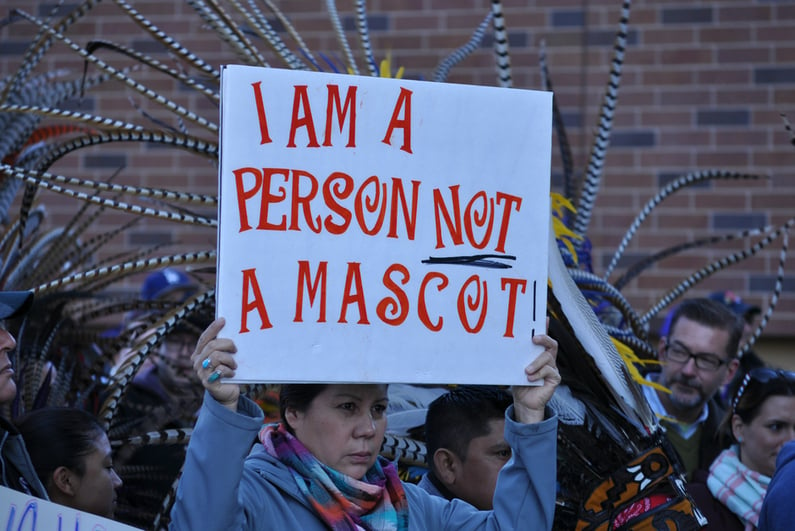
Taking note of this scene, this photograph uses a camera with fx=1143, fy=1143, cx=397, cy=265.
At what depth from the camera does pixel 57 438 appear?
273 cm

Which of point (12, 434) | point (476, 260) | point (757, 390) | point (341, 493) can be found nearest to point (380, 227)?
point (476, 260)

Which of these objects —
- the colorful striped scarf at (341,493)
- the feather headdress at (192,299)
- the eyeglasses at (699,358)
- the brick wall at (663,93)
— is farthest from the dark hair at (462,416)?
the brick wall at (663,93)

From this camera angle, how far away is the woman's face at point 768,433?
10.9 feet

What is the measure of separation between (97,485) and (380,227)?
42.1 inches

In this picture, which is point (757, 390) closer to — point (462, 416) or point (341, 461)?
point (462, 416)

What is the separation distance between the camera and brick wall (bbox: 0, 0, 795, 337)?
16.6 ft

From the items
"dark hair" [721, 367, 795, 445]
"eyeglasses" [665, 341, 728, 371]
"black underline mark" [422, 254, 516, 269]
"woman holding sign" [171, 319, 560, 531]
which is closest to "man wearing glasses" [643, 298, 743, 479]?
"eyeglasses" [665, 341, 728, 371]

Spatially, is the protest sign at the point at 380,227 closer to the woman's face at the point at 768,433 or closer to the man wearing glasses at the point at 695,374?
the woman's face at the point at 768,433

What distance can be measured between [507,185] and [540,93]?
7.9 inches

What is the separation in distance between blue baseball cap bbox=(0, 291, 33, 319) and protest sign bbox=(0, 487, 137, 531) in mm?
466

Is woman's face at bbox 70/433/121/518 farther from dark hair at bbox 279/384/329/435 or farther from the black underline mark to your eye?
the black underline mark

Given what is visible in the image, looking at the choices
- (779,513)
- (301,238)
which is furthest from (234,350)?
(779,513)

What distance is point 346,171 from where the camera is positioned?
218 centimetres

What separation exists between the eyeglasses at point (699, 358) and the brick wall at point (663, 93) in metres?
1.05
